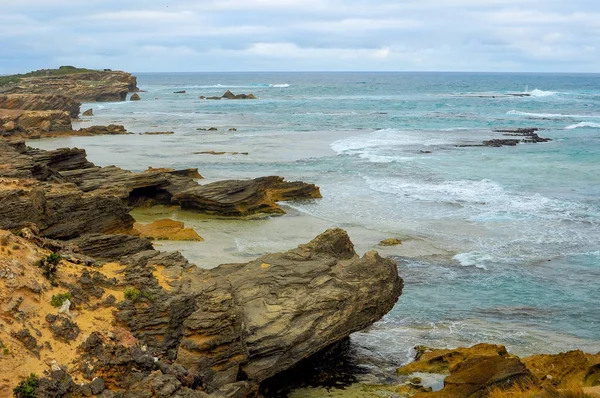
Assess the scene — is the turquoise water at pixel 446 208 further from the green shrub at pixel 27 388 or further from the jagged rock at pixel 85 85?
the jagged rock at pixel 85 85

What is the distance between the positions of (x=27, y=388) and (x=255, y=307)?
508cm

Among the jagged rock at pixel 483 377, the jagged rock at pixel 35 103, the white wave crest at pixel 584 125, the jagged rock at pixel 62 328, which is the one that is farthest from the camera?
the jagged rock at pixel 35 103

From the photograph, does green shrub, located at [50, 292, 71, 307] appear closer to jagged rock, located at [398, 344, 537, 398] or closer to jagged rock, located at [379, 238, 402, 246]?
jagged rock, located at [398, 344, 537, 398]

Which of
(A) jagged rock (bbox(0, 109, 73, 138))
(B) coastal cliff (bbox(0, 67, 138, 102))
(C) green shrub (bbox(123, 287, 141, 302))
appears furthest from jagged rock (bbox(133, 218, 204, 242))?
(B) coastal cliff (bbox(0, 67, 138, 102))

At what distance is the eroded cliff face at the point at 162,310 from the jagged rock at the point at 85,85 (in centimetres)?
9616

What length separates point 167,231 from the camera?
83.4ft

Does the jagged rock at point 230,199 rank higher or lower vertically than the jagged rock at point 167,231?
higher

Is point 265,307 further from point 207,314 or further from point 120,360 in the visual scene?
point 120,360

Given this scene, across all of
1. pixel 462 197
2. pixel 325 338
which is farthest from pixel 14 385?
pixel 462 197

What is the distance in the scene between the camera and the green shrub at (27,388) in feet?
32.0

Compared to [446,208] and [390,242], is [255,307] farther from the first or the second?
[446,208]

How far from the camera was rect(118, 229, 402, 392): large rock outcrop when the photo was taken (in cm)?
1191

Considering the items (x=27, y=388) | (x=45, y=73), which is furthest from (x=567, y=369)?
(x=45, y=73)

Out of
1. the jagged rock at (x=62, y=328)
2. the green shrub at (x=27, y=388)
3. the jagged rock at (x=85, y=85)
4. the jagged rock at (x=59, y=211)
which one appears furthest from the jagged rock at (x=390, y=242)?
the jagged rock at (x=85, y=85)
